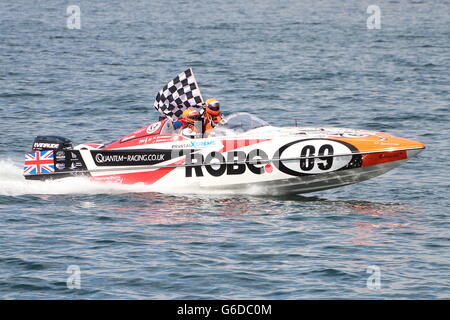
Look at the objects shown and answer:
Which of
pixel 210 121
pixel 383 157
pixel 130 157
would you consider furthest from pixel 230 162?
pixel 383 157

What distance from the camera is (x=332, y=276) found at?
12.0 metres

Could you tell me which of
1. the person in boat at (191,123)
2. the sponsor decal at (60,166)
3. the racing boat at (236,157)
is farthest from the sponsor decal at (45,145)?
the person in boat at (191,123)

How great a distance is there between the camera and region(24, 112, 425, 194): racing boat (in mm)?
15648

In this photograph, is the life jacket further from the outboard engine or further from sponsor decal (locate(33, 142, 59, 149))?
sponsor decal (locate(33, 142, 59, 149))

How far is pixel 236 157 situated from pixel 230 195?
827 mm

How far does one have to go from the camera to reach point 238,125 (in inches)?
636

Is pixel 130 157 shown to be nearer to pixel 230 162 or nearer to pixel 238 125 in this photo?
pixel 230 162

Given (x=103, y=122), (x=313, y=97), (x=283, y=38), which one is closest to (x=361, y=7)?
(x=283, y=38)

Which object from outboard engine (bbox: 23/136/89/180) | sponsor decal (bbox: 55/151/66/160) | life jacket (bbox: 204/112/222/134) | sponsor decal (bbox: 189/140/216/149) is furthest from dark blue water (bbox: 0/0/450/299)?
life jacket (bbox: 204/112/222/134)

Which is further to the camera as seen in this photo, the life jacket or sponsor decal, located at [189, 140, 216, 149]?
the life jacket

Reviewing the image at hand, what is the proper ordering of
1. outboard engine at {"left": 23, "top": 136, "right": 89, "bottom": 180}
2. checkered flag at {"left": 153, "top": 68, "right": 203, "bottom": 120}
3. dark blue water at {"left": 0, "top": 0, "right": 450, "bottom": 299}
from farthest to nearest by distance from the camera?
checkered flag at {"left": 153, "top": 68, "right": 203, "bottom": 120} < outboard engine at {"left": 23, "top": 136, "right": 89, "bottom": 180} < dark blue water at {"left": 0, "top": 0, "right": 450, "bottom": 299}

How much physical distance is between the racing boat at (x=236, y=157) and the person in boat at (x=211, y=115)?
314 mm

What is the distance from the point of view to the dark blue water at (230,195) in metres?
12.0
